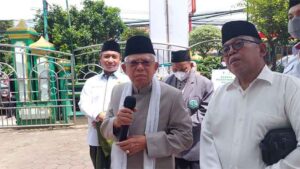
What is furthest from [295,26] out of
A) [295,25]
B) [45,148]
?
[45,148]

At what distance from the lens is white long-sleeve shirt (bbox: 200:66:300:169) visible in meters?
1.47

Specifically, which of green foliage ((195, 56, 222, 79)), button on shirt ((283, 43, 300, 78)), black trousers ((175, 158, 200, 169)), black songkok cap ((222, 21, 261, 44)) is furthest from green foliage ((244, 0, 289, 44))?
black songkok cap ((222, 21, 261, 44))

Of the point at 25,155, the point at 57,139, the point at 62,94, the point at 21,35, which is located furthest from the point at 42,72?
the point at 25,155

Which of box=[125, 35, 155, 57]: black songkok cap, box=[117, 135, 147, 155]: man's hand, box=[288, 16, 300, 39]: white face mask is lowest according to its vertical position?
box=[117, 135, 147, 155]: man's hand

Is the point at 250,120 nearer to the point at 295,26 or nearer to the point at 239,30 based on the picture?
the point at 239,30

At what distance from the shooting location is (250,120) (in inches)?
61.0

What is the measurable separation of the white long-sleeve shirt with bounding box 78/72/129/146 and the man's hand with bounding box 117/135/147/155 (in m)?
1.25

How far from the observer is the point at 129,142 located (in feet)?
6.19

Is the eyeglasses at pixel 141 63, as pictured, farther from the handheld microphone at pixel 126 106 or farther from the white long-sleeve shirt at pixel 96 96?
the white long-sleeve shirt at pixel 96 96

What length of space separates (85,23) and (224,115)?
48.0 feet

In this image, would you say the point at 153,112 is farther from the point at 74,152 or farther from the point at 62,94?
the point at 62,94

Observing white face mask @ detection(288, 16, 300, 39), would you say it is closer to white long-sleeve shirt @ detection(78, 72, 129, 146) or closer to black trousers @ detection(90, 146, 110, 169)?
white long-sleeve shirt @ detection(78, 72, 129, 146)

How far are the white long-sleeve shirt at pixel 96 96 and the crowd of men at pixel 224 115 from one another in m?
1.01

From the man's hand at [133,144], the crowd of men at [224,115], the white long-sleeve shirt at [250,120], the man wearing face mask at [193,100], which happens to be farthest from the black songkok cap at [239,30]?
the man wearing face mask at [193,100]
